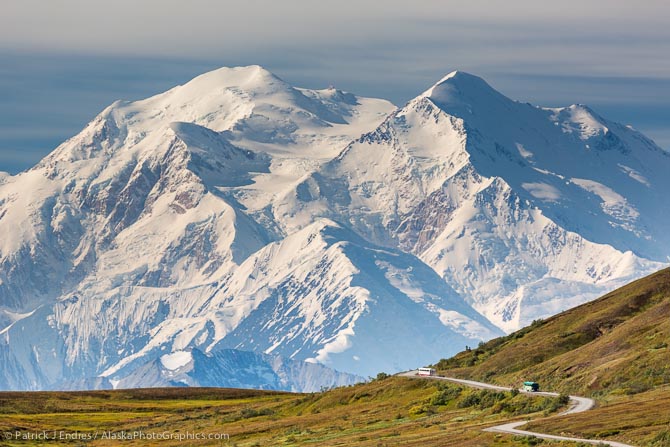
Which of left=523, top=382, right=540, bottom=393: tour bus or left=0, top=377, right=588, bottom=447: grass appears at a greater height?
left=523, top=382, right=540, bottom=393: tour bus

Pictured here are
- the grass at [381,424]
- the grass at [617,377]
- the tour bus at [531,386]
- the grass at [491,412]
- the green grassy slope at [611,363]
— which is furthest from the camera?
the tour bus at [531,386]

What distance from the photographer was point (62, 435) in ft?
606

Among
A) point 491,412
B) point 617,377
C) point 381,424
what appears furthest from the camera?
point 381,424

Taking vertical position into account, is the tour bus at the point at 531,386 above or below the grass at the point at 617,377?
below

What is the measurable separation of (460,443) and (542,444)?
8714 mm

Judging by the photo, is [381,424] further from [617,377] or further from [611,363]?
[611,363]

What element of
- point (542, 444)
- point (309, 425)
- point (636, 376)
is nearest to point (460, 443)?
point (542, 444)

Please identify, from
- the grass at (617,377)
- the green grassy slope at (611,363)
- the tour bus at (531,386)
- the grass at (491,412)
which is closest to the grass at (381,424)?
the grass at (491,412)

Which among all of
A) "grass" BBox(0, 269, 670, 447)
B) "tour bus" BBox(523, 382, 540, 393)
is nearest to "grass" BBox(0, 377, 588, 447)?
"grass" BBox(0, 269, 670, 447)

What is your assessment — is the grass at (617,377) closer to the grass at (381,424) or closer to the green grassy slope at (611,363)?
the green grassy slope at (611,363)

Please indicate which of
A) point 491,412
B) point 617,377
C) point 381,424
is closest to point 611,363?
point 617,377

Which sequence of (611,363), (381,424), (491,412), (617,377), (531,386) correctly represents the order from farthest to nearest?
1. (611,363)
2. (381,424)
3. (531,386)
4. (617,377)
5. (491,412)

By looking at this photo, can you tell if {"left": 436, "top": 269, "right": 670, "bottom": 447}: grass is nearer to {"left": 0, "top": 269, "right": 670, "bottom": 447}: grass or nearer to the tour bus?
{"left": 0, "top": 269, "right": 670, "bottom": 447}: grass

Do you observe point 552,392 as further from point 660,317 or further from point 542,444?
point 542,444
